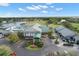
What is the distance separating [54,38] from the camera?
962 mm

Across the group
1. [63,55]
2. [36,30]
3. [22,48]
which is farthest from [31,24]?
[63,55]

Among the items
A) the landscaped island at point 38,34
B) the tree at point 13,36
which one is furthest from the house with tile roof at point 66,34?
the tree at point 13,36

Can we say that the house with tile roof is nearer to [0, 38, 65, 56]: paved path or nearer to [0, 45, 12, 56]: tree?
[0, 38, 65, 56]: paved path

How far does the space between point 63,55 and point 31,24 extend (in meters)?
0.29

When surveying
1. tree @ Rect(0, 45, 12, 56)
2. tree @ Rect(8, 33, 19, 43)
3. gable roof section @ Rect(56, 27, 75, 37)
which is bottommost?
tree @ Rect(0, 45, 12, 56)

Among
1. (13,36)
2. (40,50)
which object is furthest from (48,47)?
(13,36)

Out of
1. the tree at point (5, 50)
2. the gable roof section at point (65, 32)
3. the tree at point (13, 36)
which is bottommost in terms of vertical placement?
the tree at point (5, 50)

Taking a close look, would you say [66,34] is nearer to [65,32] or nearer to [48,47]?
[65,32]

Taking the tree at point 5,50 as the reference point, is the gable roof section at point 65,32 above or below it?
above

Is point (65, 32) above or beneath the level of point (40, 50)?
above

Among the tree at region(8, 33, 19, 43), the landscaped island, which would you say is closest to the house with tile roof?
the landscaped island

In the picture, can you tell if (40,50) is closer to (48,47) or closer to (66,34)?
(48,47)

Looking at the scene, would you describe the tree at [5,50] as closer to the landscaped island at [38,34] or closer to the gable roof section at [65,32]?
the landscaped island at [38,34]

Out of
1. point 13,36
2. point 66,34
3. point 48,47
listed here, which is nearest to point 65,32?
point 66,34
